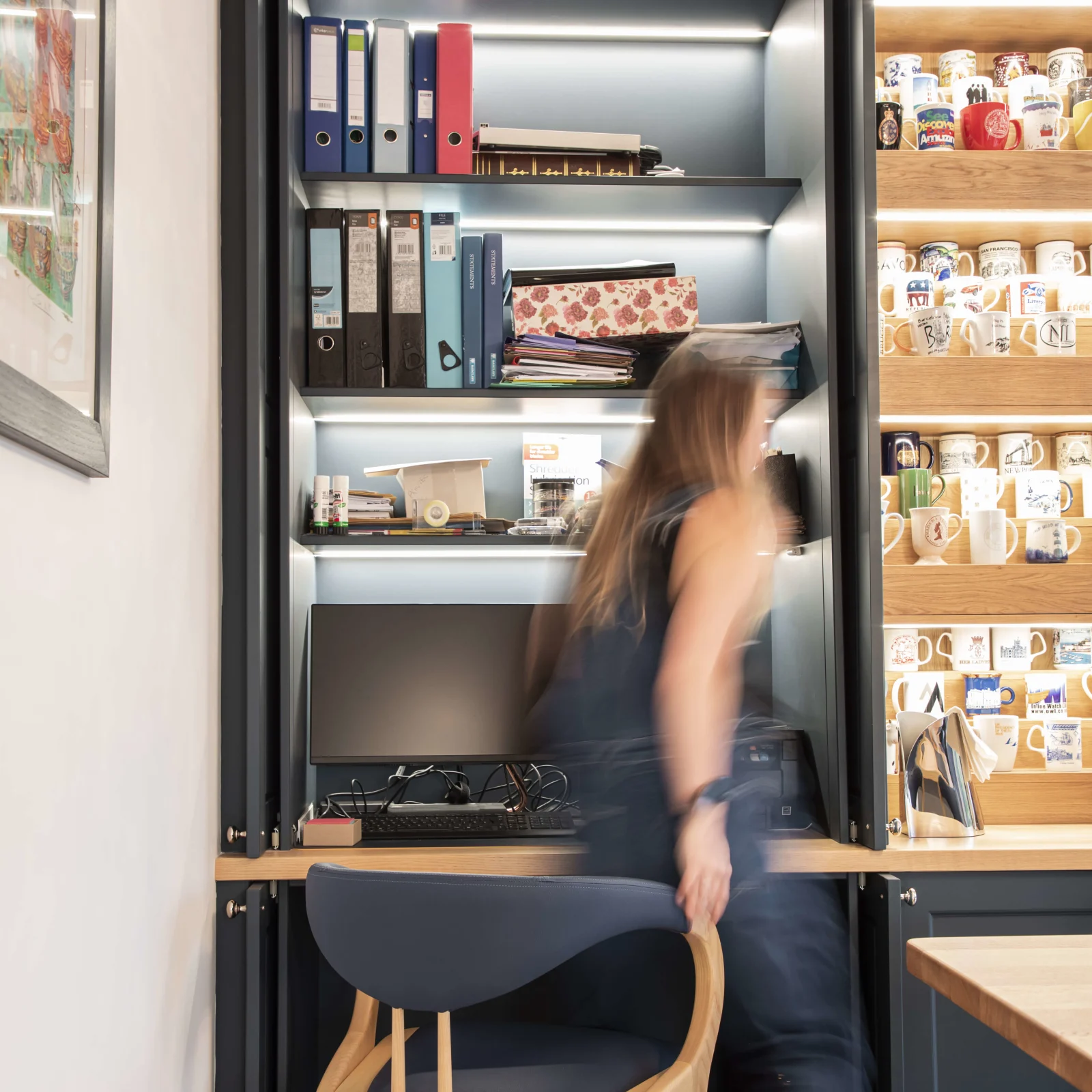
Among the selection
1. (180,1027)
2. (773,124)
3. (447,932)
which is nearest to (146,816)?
(180,1027)

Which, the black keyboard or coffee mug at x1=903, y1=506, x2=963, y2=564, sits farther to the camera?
coffee mug at x1=903, y1=506, x2=963, y2=564

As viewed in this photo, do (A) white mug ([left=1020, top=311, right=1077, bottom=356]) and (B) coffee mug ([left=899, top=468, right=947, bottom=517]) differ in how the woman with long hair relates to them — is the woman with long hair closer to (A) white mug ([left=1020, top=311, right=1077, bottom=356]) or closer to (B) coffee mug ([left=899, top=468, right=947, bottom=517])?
(B) coffee mug ([left=899, top=468, right=947, bottom=517])

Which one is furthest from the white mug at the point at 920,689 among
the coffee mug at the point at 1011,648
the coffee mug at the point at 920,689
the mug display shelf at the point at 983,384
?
the mug display shelf at the point at 983,384

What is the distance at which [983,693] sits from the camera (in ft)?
7.03

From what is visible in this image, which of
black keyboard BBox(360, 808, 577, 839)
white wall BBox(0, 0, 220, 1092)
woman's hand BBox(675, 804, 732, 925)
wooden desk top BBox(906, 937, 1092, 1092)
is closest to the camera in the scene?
wooden desk top BBox(906, 937, 1092, 1092)

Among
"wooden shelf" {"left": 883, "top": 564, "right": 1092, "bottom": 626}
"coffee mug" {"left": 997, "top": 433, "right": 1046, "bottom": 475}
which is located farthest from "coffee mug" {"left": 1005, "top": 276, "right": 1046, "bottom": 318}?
"wooden shelf" {"left": 883, "top": 564, "right": 1092, "bottom": 626}

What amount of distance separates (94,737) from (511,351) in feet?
4.08

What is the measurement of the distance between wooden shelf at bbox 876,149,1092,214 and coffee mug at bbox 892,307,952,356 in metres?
0.23

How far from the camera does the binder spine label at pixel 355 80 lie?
2070 millimetres

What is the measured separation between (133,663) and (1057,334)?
1937 mm

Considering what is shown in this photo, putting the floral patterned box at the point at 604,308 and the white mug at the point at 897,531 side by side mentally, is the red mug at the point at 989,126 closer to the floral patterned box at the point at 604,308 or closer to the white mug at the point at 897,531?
the floral patterned box at the point at 604,308

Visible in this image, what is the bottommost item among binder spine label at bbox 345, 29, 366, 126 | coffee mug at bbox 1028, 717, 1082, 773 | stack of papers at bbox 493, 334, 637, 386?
coffee mug at bbox 1028, 717, 1082, 773

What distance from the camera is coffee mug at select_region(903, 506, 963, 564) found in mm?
1999

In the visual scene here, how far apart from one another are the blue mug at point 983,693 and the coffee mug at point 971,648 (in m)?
0.03
